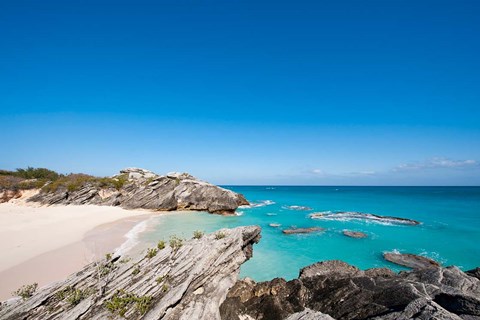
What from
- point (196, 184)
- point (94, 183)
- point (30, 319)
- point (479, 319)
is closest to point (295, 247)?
point (479, 319)

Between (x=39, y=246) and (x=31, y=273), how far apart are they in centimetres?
715

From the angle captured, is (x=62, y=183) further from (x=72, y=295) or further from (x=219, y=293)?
(x=219, y=293)

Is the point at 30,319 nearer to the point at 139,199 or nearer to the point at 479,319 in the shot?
the point at 479,319

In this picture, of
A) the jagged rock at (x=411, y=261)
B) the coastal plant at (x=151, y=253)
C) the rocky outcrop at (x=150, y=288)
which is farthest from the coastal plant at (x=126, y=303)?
the jagged rock at (x=411, y=261)

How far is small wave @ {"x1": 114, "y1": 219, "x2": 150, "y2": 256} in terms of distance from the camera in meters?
22.8

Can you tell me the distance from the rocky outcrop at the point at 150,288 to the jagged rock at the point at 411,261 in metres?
17.7

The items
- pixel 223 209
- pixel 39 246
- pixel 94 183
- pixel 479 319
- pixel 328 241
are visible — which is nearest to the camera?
pixel 479 319

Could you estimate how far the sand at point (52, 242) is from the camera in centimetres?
1673

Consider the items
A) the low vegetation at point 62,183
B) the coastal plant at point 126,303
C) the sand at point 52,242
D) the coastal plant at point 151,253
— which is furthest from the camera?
the low vegetation at point 62,183

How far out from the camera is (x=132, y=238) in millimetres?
27531

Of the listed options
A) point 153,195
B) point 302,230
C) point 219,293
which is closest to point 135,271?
point 219,293

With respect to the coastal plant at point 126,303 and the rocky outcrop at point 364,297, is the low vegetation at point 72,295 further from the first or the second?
the rocky outcrop at point 364,297

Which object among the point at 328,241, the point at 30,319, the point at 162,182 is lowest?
the point at 328,241

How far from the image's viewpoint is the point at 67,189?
52.7m
